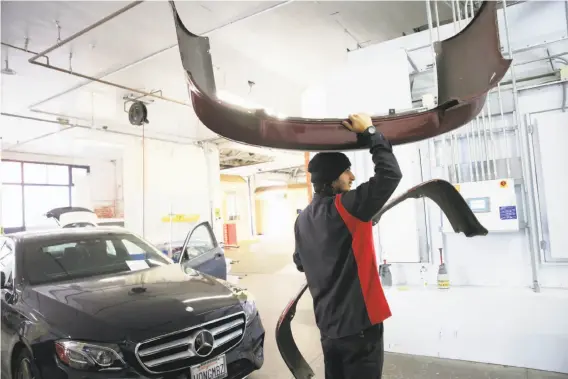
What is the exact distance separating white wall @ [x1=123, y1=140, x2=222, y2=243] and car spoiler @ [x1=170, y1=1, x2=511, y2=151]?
7205 millimetres

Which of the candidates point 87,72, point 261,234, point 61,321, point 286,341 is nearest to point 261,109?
point 286,341

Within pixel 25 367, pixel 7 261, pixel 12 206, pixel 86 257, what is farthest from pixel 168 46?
pixel 12 206

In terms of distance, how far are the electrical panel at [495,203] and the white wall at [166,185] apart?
6.87 meters

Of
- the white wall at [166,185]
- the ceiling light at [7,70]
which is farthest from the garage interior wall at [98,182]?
the ceiling light at [7,70]

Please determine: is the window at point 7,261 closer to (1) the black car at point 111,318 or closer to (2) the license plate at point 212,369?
(1) the black car at point 111,318

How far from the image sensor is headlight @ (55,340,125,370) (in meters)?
1.83

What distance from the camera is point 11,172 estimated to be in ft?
33.6

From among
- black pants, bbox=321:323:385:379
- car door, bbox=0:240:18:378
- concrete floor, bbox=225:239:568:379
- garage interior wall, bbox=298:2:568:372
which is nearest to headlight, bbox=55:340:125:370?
car door, bbox=0:240:18:378

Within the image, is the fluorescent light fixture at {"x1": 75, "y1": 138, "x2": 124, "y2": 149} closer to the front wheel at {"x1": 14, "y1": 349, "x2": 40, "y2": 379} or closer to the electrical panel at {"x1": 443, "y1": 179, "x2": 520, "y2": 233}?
the front wheel at {"x1": 14, "y1": 349, "x2": 40, "y2": 379}

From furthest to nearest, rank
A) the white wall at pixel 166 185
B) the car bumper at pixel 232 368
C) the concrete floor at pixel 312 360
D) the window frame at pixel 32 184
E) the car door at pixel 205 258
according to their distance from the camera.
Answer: the window frame at pixel 32 184 < the white wall at pixel 166 185 < the car door at pixel 205 258 < the concrete floor at pixel 312 360 < the car bumper at pixel 232 368

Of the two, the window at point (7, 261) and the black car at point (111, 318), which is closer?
the black car at point (111, 318)

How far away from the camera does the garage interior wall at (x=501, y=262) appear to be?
260 cm

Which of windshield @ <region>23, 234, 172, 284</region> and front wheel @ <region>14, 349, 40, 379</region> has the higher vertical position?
windshield @ <region>23, 234, 172, 284</region>

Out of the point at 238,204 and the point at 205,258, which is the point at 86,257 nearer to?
the point at 205,258
